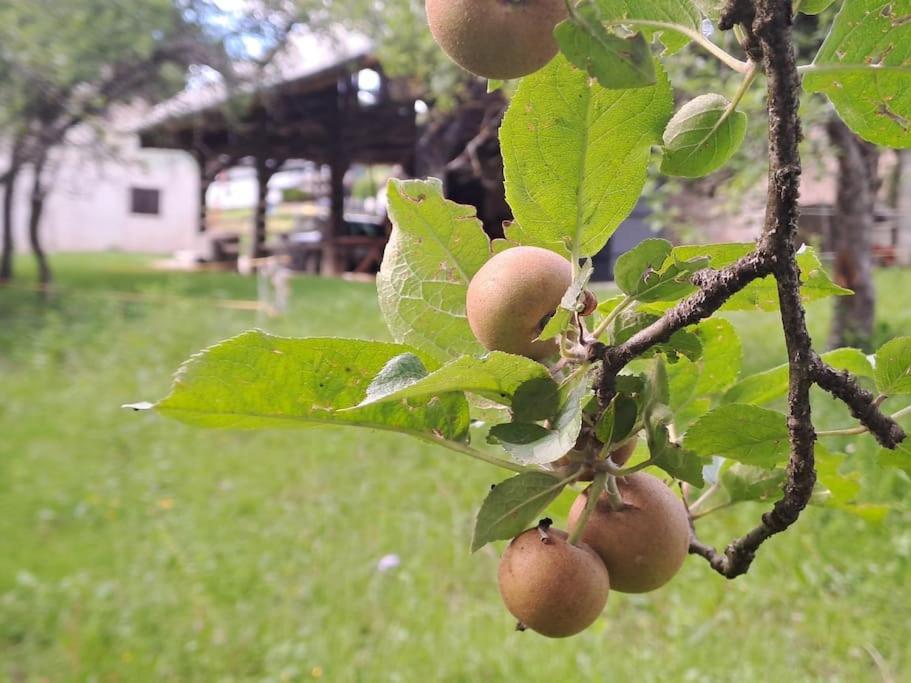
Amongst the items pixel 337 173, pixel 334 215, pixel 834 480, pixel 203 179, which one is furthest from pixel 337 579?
pixel 203 179

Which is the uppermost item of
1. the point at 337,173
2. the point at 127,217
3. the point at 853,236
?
the point at 337,173

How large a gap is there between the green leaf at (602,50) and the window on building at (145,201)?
22533 millimetres

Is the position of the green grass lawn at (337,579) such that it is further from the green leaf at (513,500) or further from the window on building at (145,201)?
the window on building at (145,201)

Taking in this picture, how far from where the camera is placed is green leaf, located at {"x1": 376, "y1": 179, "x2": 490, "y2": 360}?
59cm

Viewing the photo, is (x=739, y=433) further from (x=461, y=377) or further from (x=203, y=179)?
(x=203, y=179)

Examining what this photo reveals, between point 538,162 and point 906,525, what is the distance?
10.2ft

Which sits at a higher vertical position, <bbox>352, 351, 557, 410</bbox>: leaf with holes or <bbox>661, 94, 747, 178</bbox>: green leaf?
<bbox>661, 94, 747, 178</bbox>: green leaf

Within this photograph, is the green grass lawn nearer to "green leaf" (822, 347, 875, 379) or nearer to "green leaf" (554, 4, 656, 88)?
"green leaf" (822, 347, 875, 379)

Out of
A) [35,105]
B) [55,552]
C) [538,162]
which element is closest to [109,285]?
[35,105]

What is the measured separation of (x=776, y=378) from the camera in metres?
0.66

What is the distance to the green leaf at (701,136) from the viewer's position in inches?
18.8

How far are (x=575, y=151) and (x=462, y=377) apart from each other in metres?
0.16

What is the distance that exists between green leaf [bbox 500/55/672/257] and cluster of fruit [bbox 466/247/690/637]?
0.03 metres

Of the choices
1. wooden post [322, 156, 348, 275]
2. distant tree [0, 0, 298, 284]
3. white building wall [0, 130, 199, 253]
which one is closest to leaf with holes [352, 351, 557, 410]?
distant tree [0, 0, 298, 284]
